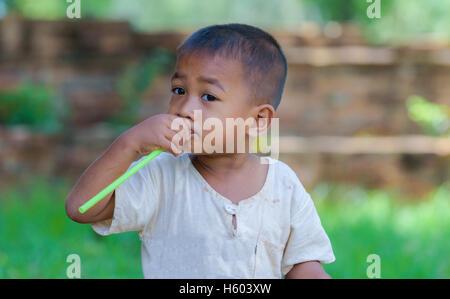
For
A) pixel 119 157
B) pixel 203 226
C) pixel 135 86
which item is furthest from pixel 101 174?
pixel 135 86

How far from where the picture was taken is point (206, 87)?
173cm

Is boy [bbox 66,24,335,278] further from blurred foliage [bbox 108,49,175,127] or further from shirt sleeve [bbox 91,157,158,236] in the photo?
blurred foliage [bbox 108,49,175,127]

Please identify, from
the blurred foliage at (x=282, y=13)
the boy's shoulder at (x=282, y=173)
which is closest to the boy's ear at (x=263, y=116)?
the boy's shoulder at (x=282, y=173)

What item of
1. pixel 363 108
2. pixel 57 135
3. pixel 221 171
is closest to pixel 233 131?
pixel 221 171

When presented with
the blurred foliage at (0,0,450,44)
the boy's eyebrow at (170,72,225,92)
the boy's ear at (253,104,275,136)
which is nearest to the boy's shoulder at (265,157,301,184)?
the boy's ear at (253,104,275,136)

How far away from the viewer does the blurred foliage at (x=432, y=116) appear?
4480 mm

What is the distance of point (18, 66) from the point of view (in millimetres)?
5414

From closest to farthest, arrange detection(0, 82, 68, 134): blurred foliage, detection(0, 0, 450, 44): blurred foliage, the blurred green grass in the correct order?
the blurred green grass < detection(0, 82, 68, 134): blurred foliage < detection(0, 0, 450, 44): blurred foliage

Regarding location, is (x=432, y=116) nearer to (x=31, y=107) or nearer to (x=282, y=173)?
(x=282, y=173)

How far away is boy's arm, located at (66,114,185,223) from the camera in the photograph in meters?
1.64

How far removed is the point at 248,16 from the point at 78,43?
8080 mm

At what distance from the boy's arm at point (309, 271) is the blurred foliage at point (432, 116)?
2928mm

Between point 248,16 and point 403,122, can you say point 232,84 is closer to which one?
point 403,122

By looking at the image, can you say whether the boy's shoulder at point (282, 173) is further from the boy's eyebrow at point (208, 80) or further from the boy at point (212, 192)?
the boy's eyebrow at point (208, 80)
